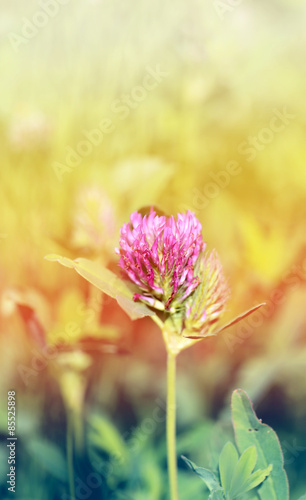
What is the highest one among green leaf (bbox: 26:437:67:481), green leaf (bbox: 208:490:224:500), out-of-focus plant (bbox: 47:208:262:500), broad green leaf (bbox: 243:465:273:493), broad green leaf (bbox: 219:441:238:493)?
out-of-focus plant (bbox: 47:208:262:500)

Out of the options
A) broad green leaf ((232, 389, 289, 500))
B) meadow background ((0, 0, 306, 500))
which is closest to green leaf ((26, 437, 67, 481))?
meadow background ((0, 0, 306, 500))

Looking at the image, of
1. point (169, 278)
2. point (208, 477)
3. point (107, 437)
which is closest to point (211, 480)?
point (208, 477)

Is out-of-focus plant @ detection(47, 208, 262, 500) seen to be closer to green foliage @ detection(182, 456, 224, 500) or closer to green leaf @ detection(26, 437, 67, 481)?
green foliage @ detection(182, 456, 224, 500)

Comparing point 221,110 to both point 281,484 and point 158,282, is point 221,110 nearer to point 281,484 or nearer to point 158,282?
point 158,282

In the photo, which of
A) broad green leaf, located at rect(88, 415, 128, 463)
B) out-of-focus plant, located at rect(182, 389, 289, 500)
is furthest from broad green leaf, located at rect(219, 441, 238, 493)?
broad green leaf, located at rect(88, 415, 128, 463)

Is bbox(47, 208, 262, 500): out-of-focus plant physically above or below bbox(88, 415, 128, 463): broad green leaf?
above

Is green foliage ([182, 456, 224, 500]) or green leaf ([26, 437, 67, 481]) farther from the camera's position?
green leaf ([26, 437, 67, 481])

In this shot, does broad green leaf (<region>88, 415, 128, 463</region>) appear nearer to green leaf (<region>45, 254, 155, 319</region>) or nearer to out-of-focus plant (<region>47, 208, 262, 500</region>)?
out-of-focus plant (<region>47, 208, 262, 500</region>)

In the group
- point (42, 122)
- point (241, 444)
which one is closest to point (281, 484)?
point (241, 444)
